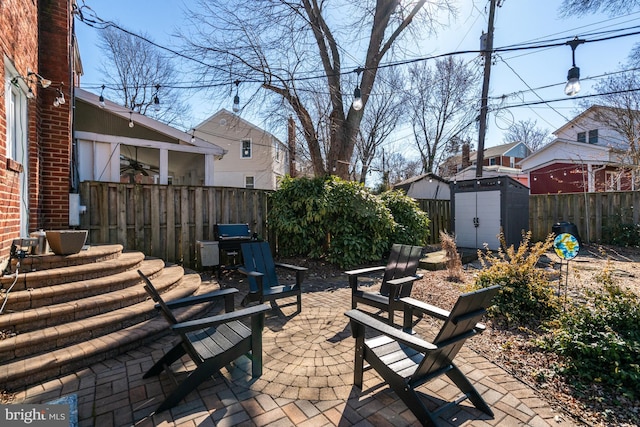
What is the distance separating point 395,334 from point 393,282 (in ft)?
4.51

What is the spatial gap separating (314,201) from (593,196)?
29.8ft

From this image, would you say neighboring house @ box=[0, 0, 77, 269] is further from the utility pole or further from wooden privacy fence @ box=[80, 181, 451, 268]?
the utility pole

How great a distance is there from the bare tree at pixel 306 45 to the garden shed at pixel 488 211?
3683 millimetres

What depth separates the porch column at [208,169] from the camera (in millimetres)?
8648

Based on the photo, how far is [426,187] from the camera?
47.4ft

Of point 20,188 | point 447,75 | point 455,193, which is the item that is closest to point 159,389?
point 20,188

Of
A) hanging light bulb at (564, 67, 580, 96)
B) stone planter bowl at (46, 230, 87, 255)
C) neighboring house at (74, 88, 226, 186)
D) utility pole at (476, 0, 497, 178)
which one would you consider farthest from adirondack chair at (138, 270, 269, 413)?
utility pole at (476, 0, 497, 178)

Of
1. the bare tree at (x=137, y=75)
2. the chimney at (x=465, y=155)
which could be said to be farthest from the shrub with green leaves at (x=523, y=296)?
the chimney at (x=465, y=155)

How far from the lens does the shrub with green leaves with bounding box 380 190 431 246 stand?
7.56m

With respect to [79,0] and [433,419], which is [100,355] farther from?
[79,0]

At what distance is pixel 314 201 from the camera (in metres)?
6.59

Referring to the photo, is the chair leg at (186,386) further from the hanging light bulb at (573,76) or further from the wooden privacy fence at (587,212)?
the wooden privacy fence at (587,212)

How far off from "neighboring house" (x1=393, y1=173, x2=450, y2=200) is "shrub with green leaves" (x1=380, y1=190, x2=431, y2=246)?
6.11m

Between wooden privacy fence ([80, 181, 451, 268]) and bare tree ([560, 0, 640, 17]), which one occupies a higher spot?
bare tree ([560, 0, 640, 17])
